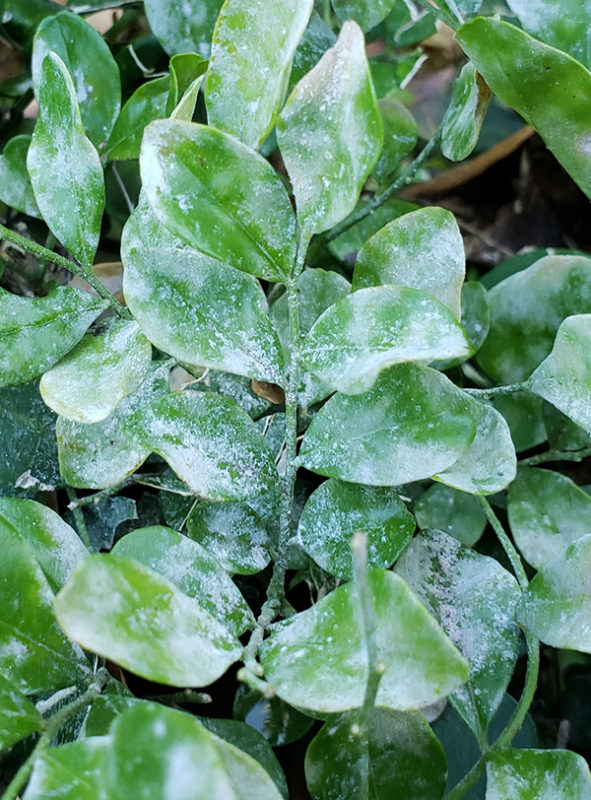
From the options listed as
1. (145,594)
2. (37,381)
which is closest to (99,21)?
(37,381)

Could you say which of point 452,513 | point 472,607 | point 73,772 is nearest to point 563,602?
point 472,607

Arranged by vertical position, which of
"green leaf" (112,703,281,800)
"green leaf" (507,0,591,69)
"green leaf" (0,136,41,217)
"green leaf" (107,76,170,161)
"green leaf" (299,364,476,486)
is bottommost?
"green leaf" (112,703,281,800)

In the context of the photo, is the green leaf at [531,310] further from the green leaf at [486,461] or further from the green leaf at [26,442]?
the green leaf at [26,442]

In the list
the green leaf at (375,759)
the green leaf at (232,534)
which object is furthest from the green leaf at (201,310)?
the green leaf at (375,759)

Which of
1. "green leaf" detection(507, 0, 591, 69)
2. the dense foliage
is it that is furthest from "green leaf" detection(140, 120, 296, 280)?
"green leaf" detection(507, 0, 591, 69)

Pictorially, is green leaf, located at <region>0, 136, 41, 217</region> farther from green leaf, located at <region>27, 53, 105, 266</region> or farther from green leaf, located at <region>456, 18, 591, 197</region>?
green leaf, located at <region>456, 18, 591, 197</region>

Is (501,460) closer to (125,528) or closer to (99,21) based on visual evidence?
(125,528)
